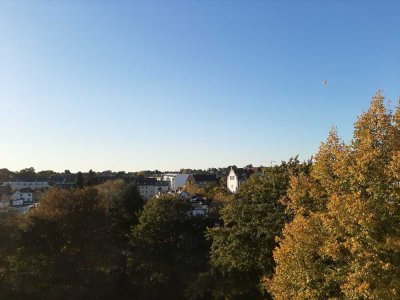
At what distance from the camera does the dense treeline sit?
36.3 ft

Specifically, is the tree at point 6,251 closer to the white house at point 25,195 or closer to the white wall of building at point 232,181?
the white wall of building at point 232,181

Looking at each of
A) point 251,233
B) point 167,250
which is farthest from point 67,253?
point 251,233

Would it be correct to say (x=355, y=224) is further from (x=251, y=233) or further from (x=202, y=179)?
(x=202, y=179)

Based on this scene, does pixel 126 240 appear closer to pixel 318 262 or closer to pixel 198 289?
pixel 198 289

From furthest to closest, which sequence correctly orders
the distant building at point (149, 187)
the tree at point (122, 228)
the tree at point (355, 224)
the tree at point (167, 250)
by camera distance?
the distant building at point (149, 187), the tree at point (122, 228), the tree at point (167, 250), the tree at point (355, 224)

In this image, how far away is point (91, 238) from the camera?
1161 inches

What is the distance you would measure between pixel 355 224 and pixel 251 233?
12048 mm

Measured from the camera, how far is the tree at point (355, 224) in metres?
10.7

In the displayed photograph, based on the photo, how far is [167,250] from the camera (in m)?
30.2

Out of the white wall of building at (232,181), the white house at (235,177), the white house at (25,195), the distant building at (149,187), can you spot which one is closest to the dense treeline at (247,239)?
the white house at (235,177)

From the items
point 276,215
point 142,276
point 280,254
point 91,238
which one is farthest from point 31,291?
point 280,254

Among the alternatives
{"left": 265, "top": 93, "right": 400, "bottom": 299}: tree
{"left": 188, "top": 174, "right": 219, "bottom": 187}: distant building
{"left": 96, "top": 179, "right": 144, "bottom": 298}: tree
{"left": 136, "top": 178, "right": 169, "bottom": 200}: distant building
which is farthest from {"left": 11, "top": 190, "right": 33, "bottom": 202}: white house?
{"left": 265, "top": 93, "right": 400, "bottom": 299}: tree

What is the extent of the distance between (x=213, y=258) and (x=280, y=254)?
12.4 meters

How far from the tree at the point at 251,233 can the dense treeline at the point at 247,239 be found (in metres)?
0.07
